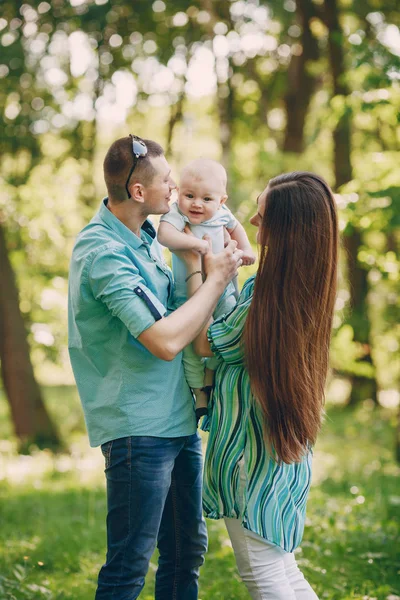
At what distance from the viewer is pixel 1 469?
8.56m

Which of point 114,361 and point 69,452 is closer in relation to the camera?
point 114,361

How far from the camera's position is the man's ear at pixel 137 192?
9.22ft

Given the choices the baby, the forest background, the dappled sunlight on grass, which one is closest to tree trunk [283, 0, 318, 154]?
the forest background

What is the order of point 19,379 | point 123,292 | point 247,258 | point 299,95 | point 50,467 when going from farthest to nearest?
point 299,95
point 19,379
point 50,467
point 247,258
point 123,292

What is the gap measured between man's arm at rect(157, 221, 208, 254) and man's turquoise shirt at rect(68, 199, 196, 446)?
0.37ft

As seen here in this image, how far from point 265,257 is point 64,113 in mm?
11906

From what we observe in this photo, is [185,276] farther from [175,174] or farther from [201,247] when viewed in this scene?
[175,174]

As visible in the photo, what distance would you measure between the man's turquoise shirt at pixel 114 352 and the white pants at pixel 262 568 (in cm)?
46

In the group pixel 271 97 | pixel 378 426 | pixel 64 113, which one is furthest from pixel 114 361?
pixel 271 97

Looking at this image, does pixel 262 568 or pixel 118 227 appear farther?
pixel 118 227

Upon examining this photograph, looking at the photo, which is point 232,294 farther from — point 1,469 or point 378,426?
point 378,426

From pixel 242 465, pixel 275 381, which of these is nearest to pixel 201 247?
pixel 275 381

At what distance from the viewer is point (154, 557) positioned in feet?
15.9

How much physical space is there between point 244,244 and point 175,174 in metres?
14.2
